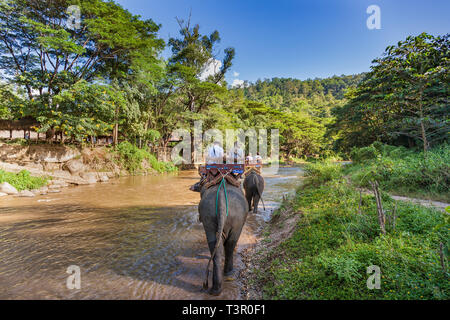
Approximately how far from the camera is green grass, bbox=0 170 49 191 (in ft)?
36.0

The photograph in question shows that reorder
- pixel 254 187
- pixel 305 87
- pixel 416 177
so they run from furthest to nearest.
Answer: pixel 305 87, pixel 254 187, pixel 416 177

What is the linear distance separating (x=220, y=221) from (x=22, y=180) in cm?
1373

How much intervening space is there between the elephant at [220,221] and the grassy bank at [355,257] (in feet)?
2.38

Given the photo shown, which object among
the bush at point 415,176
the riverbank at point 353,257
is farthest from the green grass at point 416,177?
the riverbank at point 353,257

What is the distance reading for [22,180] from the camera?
11406mm

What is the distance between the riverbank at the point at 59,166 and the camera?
11.4 m

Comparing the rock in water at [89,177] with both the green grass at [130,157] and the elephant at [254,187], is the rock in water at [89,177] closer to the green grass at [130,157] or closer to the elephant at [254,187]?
the green grass at [130,157]

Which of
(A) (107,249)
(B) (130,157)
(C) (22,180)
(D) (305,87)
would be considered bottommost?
(A) (107,249)

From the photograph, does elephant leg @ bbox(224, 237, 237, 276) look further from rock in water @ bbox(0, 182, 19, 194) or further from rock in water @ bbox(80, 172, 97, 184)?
rock in water @ bbox(80, 172, 97, 184)

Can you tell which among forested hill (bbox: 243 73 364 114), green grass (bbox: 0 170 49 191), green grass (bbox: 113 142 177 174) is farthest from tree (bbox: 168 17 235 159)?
forested hill (bbox: 243 73 364 114)

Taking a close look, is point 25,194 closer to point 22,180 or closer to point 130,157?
point 22,180

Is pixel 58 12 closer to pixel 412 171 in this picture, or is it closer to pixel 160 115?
pixel 160 115

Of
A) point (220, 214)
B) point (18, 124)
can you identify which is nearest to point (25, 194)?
point (18, 124)
